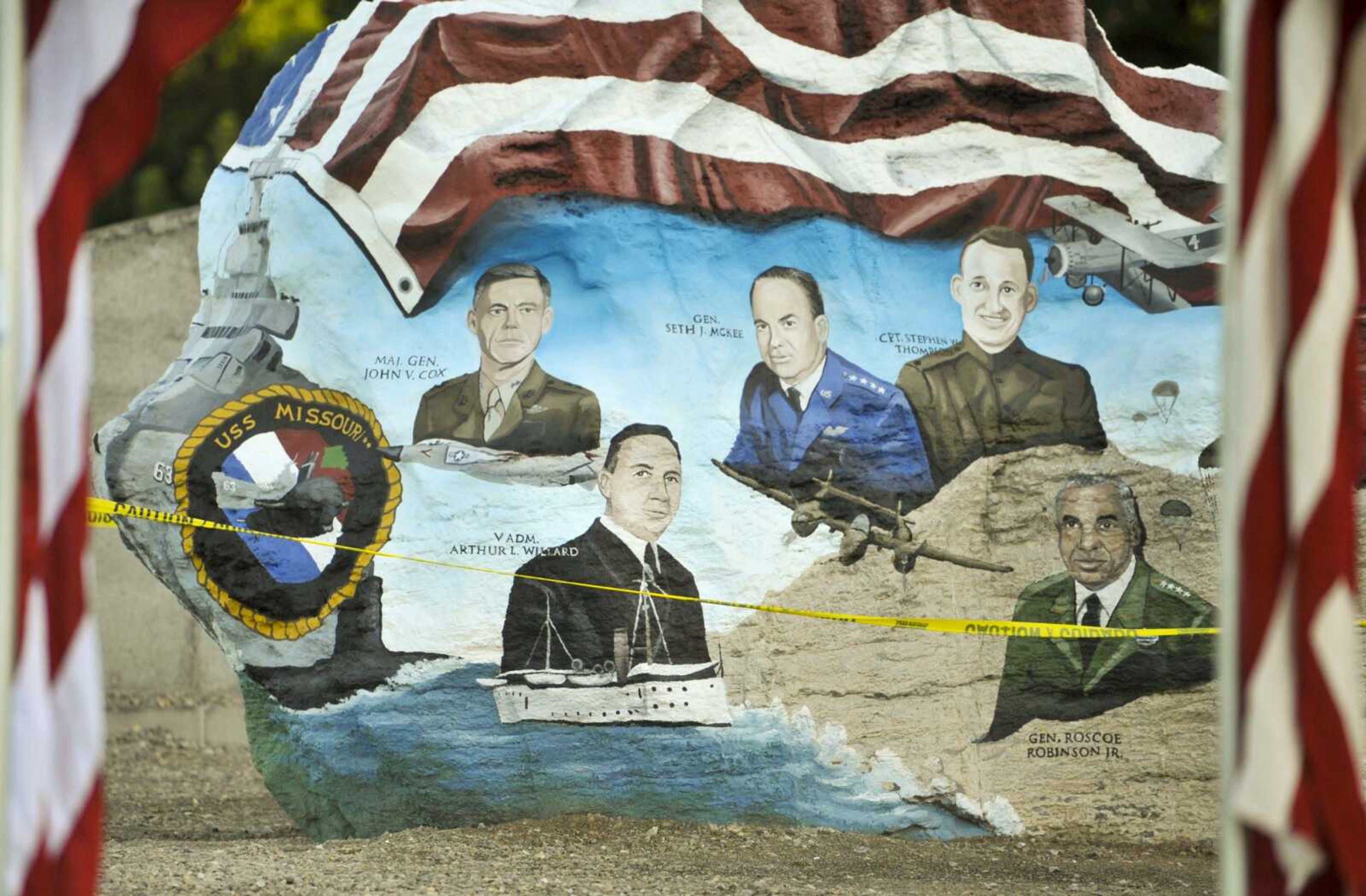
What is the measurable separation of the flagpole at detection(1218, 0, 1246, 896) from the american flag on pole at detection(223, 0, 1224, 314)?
111 inches

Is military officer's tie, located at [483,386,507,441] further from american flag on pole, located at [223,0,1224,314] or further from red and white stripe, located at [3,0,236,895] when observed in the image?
red and white stripe, located at [3,0,236,895]

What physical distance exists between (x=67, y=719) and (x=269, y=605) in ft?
8.40

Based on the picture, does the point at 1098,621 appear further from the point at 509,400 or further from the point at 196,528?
the point at 196,528

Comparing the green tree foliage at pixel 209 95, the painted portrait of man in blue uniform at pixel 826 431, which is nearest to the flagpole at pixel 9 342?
the painted portrait of man in blue uniform at pixel 826 431

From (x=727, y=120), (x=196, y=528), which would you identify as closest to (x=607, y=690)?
(x=196, y=528)

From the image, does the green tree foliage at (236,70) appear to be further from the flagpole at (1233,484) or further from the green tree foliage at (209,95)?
the flagpole at (1233,484)

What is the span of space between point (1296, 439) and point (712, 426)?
289 centimetres

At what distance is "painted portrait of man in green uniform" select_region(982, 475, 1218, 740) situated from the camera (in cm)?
448

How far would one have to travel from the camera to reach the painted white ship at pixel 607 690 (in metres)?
4.42

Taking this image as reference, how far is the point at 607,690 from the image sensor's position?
4.42m

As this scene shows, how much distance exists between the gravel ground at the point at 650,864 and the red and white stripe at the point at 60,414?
7.32 ft

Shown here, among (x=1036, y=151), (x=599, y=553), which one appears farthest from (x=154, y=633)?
(x=1036, y=151)

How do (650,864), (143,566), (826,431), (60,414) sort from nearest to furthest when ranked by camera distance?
(60,414) → (650,864) → (826,431) → (143,566)

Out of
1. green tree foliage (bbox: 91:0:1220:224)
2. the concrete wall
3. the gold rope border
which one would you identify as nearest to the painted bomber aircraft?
the gold rope border
